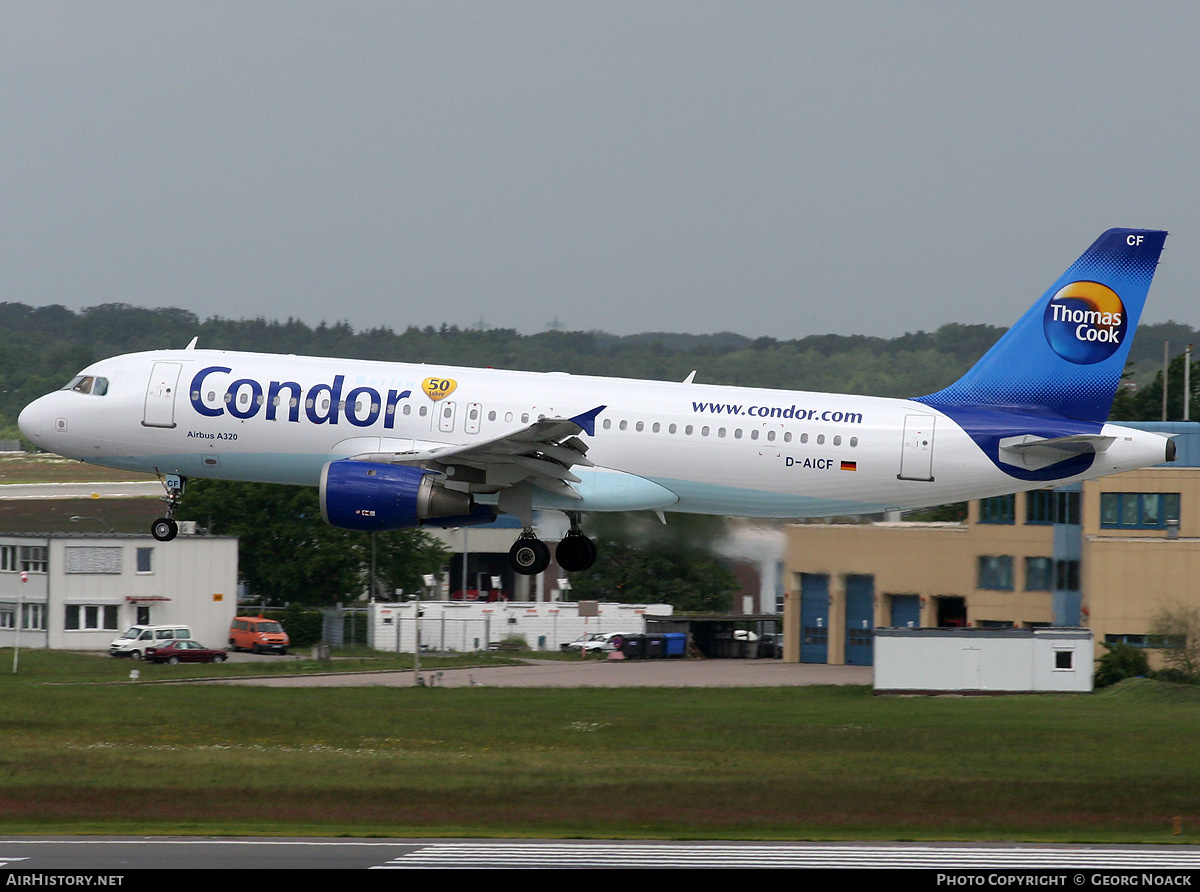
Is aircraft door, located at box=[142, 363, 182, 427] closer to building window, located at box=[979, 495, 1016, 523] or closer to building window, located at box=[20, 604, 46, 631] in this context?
building window, located at box=[20, 604, 46, 631]

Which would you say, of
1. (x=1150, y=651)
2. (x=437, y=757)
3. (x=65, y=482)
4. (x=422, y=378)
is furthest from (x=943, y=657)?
(x=65, y=482)

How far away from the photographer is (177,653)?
7669 cm

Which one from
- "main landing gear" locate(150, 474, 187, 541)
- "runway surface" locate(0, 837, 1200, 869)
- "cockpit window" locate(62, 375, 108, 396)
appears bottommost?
"runway surface" locate(0, 837, 1200, 869)

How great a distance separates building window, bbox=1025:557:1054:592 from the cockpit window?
5278 cm

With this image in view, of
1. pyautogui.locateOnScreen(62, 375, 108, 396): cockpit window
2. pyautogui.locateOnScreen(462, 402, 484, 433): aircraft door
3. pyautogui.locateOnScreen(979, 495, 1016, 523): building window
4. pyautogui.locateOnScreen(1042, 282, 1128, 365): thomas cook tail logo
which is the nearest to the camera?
pyautogui.locateOnScreen(462, 402, 484, 433): aircraft door

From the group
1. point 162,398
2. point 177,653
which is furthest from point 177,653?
point 162,398

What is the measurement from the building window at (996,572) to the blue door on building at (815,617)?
32.8 ft

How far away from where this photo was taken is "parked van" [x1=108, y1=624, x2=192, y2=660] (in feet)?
255

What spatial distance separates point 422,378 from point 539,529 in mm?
10032

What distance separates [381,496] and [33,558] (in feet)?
191

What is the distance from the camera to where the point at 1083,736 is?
161ft

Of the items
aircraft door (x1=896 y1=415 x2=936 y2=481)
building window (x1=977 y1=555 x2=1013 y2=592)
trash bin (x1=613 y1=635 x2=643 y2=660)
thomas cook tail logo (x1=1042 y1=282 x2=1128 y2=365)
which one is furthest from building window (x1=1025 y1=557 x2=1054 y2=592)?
aircraft door (x1=896 y1=415 x2=936 y2=481)

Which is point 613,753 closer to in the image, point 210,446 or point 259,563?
point 210,446

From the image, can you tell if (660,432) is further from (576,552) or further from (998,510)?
(998,510)
